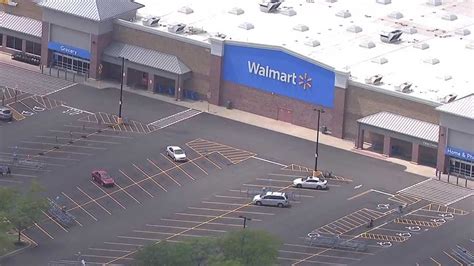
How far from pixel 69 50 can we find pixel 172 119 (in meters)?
18.1

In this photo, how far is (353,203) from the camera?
540 ft

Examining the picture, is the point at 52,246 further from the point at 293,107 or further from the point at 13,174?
the point at 293,107

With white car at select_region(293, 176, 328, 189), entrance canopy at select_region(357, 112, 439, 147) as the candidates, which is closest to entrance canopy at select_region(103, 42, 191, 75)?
entrance canopy at select_region(357, 112, 439, 147)

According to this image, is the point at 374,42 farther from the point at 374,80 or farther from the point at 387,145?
the point at 387,145

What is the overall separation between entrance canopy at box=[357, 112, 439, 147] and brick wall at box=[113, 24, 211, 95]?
20025mm

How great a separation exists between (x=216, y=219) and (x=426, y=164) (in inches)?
978

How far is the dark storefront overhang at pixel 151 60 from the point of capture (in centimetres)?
19038

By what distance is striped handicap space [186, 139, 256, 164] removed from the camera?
17475 cm

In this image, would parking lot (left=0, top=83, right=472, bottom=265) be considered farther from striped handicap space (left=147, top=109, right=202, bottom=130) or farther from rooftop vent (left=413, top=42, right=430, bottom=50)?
rooftop vent (left=413, top=42, right=430, bottom=50)

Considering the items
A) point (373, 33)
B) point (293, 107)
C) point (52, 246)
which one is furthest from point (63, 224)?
point (373, 33)

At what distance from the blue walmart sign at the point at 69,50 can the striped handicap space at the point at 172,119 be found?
48.4ft

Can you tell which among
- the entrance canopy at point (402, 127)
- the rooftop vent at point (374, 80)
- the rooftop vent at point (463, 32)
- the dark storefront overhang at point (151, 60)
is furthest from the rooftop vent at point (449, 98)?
the dark storefront overhang at point (151, 60)

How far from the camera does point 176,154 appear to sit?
173 meters

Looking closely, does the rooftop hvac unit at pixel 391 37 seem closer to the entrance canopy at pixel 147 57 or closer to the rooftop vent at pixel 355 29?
the rooftop vent at pixel 355 29
